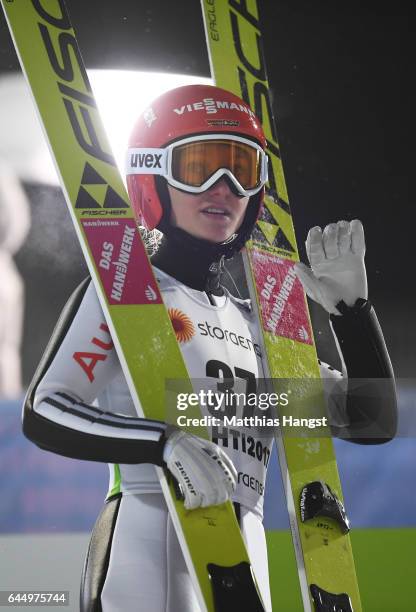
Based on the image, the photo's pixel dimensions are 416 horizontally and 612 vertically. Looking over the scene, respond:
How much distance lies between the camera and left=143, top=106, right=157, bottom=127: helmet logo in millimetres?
2520

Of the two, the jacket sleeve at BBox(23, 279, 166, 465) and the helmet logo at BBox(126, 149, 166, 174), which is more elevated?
the helmet logo at BBox(126, 149, 166, 174)

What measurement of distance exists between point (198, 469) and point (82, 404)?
1.09ft

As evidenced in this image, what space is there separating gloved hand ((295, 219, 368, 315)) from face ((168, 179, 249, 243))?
249mm

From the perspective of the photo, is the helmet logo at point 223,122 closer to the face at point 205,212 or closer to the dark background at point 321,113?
the face at point 205,212

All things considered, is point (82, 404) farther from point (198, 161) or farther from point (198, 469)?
point (198, 161)

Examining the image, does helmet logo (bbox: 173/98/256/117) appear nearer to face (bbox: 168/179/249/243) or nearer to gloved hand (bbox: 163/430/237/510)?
face (bbox: 168/179/249/243)

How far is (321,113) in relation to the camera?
10.4ft

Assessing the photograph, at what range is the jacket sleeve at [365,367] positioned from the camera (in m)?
2.46

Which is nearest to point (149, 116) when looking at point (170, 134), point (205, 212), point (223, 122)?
point (170, 134)

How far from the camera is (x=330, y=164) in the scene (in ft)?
10.3

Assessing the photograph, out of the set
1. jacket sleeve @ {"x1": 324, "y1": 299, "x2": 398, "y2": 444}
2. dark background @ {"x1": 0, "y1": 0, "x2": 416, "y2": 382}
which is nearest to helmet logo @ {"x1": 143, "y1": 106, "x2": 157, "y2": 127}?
dark background @ {"x1": 0, "y1": 0, "x2": 416, "y2": 382}

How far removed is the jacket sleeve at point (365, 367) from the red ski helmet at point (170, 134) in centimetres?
45

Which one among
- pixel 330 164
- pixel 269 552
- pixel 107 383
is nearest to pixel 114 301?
pixel 107 383

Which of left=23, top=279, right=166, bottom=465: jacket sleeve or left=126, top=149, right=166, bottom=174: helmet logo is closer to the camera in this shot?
left=23, top=279, right=166, bottom=465: jacket sleeve
